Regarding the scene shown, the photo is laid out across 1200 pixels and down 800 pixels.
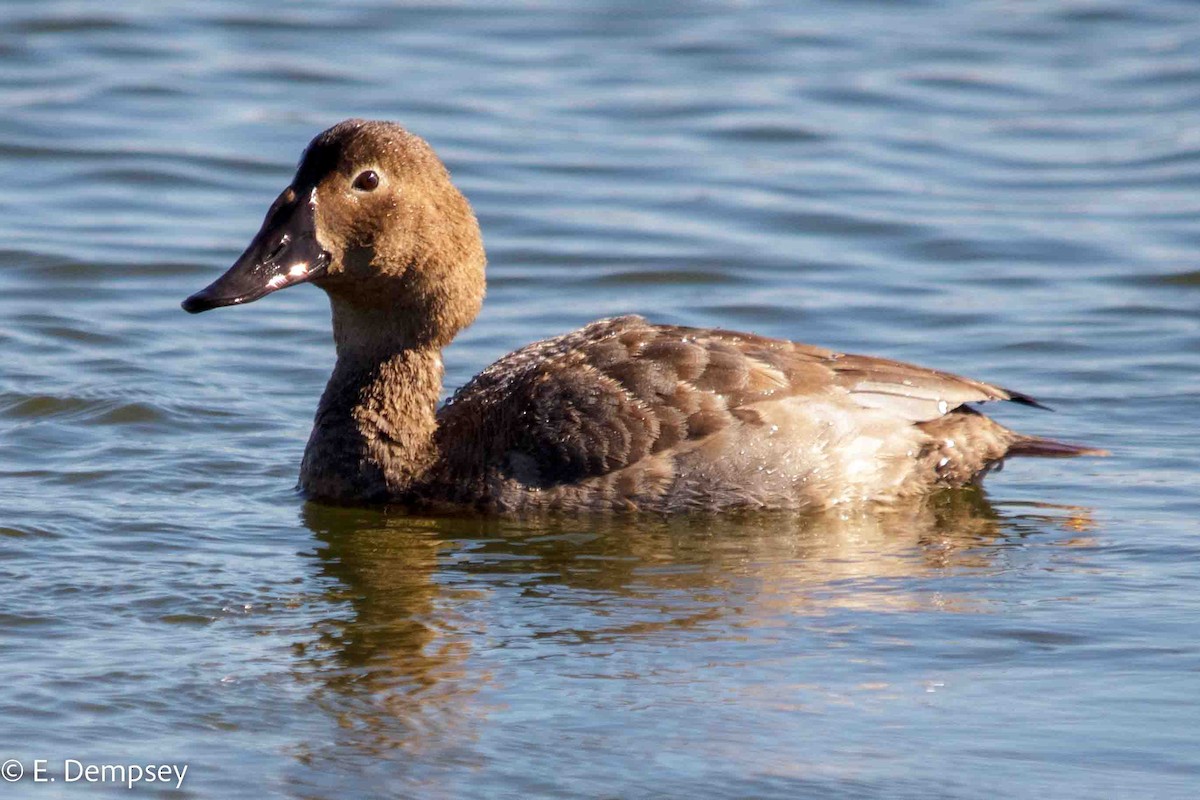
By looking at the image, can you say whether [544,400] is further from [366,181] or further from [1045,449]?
[1045,449]

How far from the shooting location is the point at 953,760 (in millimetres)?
5402

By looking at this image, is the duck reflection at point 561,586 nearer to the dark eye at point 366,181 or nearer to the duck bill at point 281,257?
the duck bill at point 281,257

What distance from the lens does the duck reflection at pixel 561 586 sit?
5938 millimetres

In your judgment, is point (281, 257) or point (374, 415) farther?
point (374, 415)

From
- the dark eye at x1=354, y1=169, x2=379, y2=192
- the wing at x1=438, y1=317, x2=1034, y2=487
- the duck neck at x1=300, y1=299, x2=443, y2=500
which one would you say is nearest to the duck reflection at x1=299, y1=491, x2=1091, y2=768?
the duck neck at x1=300, y1=299, x2=443, y2=500

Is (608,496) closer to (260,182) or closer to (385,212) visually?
(385,212)

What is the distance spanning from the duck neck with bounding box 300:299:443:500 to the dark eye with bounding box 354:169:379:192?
559 millimetres

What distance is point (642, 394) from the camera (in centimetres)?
785

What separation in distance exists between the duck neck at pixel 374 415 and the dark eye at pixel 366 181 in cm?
56

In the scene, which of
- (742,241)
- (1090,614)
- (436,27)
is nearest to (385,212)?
(1090,614)

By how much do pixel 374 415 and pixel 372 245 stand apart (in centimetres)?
69

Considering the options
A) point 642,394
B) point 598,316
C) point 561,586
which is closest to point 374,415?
point 642,394

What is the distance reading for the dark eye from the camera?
26.3ft

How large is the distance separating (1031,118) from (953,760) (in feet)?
33.7
